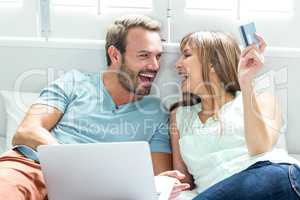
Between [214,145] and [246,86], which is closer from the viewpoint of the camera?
[246,86]

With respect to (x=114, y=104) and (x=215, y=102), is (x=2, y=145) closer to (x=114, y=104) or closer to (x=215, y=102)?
(x=114, y=104)

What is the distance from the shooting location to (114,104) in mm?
1825

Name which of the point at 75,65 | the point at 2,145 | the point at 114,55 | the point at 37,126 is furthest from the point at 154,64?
the point at 2,145

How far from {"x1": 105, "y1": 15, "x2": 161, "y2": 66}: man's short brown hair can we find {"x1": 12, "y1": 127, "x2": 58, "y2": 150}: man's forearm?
37cm

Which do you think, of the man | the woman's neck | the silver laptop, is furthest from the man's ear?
the silver laptop

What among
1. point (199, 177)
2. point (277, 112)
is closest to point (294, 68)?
point (277, 112)

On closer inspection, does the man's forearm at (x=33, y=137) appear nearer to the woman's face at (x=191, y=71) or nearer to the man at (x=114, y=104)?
the man at (x=114, y=104)

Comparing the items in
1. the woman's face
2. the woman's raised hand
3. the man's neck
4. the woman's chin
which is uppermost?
the woman's raised hand

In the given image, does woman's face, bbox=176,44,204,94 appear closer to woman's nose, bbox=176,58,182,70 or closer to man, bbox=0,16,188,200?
woman's nose, bbox=176,58,182,70

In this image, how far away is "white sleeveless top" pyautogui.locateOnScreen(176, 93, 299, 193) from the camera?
5.19 ft

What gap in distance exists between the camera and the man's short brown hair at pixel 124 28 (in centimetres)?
186

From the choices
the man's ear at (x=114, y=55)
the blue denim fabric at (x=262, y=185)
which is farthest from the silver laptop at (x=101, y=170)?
the man's ear at (x=114, y=55)

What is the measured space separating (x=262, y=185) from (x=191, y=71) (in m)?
0.59

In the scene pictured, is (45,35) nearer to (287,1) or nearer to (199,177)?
(199,177)
